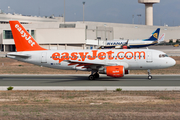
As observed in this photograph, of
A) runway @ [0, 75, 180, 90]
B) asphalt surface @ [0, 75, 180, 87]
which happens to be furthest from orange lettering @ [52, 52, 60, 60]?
runway @ [0, 75, 180, 90]

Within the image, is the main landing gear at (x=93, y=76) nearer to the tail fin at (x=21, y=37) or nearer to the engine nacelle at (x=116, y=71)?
the engine nacelle at (x=116, y=71)

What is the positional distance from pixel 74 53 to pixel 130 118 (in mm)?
20972

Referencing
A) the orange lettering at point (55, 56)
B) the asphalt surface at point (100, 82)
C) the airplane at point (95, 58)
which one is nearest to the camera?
the asphalt surface at point (100, 82)

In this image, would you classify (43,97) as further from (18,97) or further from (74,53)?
(74,53)

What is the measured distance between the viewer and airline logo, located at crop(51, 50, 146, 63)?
3162cm

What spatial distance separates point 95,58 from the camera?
3234cm

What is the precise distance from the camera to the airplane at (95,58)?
3139cm

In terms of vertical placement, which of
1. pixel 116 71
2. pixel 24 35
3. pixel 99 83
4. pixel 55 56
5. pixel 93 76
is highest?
pixel 24 35

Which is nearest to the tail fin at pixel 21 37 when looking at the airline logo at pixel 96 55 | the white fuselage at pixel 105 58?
the white fuselage at pixel 105 58

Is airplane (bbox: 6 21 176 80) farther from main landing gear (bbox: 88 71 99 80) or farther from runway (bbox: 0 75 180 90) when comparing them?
runway (bbox: 0 75 180 90)

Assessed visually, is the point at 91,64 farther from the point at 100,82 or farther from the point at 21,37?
the point at 21,37

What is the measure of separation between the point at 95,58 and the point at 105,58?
122 centimetres

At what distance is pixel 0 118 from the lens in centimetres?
1327

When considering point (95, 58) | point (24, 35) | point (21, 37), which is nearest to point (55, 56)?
point (24, 35)
